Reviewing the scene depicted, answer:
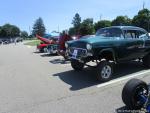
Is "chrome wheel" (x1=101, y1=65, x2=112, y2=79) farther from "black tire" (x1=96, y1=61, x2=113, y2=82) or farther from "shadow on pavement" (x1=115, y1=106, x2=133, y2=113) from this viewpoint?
"shadow on pavement" (x1=115, y1=106, x2=133, y2=113)

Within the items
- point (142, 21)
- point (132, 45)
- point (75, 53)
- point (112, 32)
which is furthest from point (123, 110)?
point (142, 21)

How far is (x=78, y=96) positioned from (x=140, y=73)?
345 centimetres

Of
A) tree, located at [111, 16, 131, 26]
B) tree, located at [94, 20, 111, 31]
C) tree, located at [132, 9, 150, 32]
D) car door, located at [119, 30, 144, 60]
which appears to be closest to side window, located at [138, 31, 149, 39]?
car door, located at [119, 30, 144, 60]

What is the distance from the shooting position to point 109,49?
8.39 m

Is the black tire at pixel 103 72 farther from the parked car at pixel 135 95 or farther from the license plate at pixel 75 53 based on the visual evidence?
the parked car at pixel 135 95

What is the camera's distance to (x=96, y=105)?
19.1ft

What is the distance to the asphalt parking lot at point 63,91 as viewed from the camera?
18.8ft

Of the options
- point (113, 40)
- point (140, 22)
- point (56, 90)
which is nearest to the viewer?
point (56, 90)

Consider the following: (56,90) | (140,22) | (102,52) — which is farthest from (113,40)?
(140,22)

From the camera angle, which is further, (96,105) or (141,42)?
(141,42)

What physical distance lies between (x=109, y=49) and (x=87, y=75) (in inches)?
55.7

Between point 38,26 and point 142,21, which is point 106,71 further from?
point 38,26

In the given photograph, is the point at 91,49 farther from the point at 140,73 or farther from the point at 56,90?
the point at 140,73

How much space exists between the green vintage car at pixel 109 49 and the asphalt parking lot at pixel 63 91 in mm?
452
